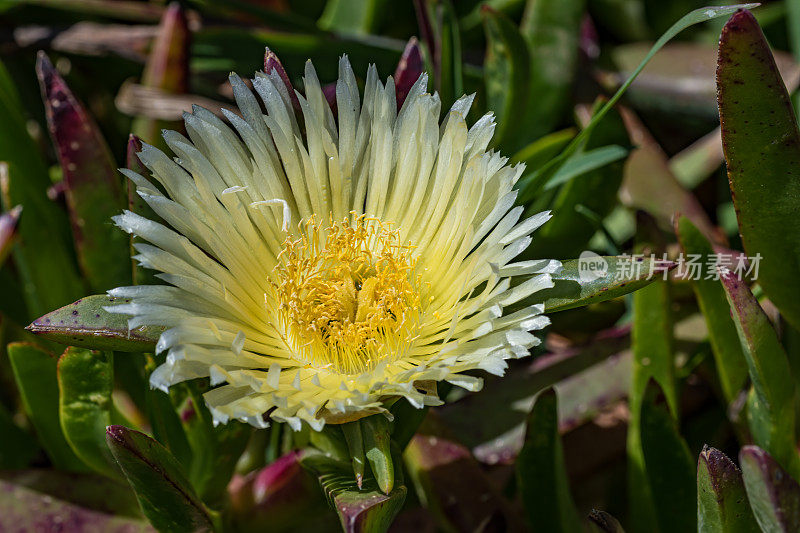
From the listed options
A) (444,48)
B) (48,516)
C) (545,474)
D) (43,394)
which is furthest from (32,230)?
(545,474)

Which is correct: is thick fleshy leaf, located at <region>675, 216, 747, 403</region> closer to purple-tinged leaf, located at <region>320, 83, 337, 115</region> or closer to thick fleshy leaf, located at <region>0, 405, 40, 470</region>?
purple-tinged leaf, located at <region>320, 83, 337, 115</region>

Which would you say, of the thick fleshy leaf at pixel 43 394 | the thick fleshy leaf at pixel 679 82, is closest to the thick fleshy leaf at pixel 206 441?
the thick fleshy leaf at pixel 43 394

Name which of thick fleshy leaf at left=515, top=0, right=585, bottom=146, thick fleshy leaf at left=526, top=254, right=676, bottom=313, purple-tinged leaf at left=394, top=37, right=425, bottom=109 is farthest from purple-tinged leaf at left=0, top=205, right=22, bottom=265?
thick fleshy leaf at left=515, top=0, right=585, bottom=146

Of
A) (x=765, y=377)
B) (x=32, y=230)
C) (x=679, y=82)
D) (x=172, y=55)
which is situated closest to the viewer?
(x=765, y=377)

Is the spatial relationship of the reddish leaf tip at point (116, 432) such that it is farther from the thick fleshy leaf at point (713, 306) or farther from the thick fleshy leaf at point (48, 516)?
the thick fleshy leaf at point (713, 306)

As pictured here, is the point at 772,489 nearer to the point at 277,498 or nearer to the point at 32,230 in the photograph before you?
the point at 277,498

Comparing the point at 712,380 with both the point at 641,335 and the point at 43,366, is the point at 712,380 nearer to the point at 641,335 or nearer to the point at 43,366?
the point at 641,335
